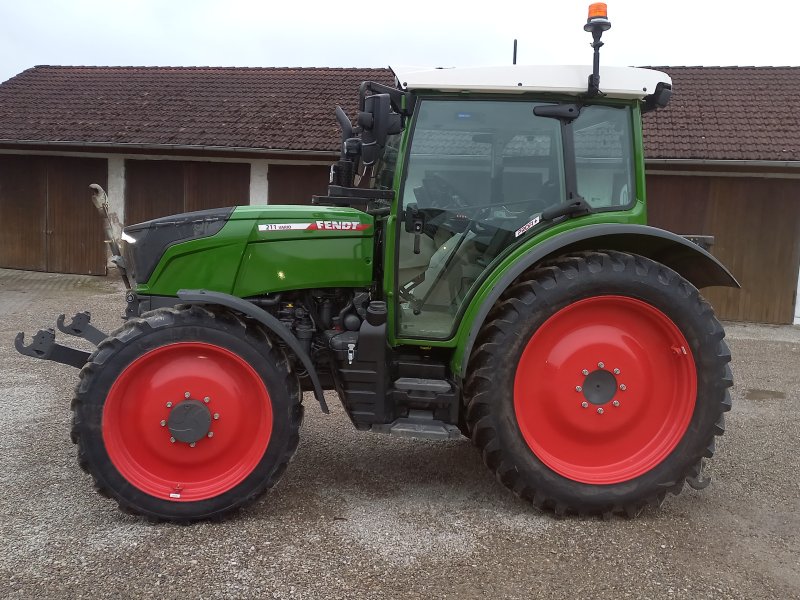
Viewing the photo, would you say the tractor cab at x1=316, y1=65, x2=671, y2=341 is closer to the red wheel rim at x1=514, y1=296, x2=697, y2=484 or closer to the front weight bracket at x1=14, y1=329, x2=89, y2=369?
the red wheel rim at x1=514, y1=296, x2=697, y2=484

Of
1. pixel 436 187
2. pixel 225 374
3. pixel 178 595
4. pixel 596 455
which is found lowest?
pixel 178 595

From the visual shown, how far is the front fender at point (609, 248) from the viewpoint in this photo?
3.09m

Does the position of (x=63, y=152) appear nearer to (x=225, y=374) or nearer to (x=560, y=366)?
(x=225, y=374)

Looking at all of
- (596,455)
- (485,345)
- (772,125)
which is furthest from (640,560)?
(772,125)

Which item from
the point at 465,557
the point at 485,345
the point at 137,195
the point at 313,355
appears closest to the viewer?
the point at 465,557

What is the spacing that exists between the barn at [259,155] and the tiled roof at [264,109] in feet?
0.11

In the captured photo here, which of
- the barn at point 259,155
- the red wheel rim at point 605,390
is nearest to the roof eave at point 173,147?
the barn at point 259,155

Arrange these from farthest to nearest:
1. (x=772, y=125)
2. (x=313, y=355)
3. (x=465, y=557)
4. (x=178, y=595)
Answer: (x=772, y=125) < (x=313, y=355) < (x=465, y=557) < (x=178, y=595)

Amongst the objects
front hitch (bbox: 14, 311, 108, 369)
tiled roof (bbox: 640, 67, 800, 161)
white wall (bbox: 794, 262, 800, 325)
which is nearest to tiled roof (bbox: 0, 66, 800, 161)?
tiled roof (bbox: 640, 67, 800, 161)

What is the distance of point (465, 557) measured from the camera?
286cm

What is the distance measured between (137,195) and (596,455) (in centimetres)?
1069

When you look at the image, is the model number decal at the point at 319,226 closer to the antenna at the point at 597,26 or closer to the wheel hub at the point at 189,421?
the wheel hub at the point at 189,421

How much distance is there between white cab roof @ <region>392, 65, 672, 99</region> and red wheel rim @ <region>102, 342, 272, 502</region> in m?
1.55

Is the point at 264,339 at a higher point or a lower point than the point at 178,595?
higher
